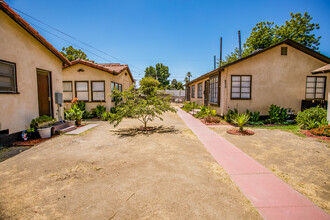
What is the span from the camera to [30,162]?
4.50 metres

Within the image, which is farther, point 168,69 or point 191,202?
point 168,69

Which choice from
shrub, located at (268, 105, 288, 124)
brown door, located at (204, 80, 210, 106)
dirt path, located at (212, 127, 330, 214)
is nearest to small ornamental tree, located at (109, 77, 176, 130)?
dirt path, located at (212, 127, 330, 214)

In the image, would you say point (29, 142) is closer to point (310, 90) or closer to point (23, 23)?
point (23, 23)

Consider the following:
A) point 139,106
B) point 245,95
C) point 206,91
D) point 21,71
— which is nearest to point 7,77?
point 21,71

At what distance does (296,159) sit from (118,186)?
4.59 m

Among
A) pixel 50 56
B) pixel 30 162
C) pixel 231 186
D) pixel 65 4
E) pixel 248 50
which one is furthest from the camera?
pixel 248 50

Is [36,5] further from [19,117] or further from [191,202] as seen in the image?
[191,202]

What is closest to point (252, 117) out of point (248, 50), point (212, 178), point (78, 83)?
point (212, 178)

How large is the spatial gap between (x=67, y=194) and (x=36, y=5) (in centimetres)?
1225

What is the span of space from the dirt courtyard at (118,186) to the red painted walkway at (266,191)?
197mm

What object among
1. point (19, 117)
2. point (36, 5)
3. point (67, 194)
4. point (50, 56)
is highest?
point (36, 5)

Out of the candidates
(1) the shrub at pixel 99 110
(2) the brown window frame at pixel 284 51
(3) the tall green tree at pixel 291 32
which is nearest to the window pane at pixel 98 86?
(1) the shrub at pixel 99 110

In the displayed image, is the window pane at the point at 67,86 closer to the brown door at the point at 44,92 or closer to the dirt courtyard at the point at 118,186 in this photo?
the brown door at the point at 44,92

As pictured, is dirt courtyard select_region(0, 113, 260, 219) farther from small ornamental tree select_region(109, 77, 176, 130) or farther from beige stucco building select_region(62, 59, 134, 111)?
beige stucco building select_region(62, 59, 134, 111)
